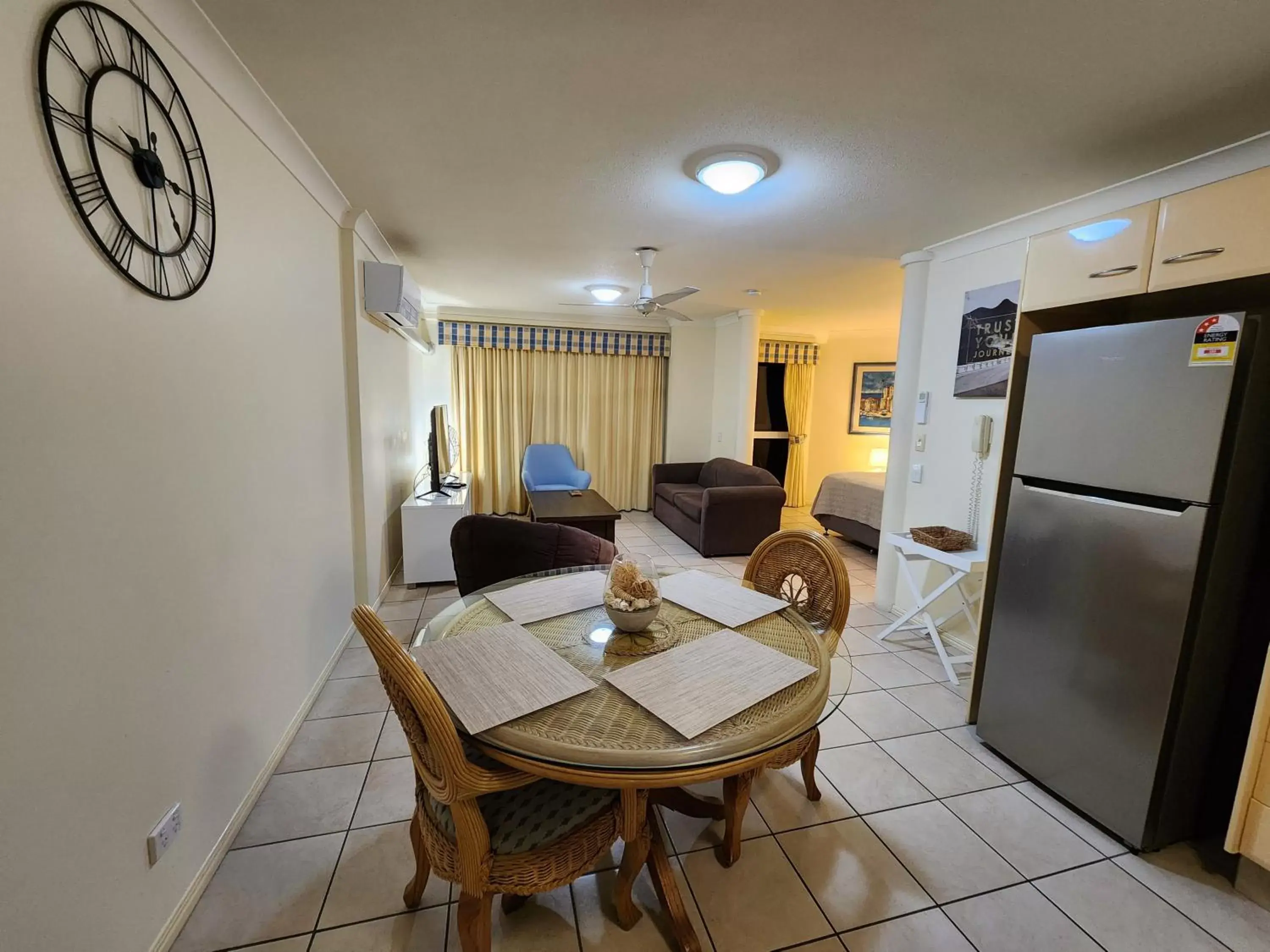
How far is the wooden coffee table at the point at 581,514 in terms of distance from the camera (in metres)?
3.92

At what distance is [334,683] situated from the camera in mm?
2422

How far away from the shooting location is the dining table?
971mm

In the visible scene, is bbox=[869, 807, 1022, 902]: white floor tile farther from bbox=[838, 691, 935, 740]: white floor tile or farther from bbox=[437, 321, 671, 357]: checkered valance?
bbox=[437, 321, 671, 357]: checkered valance

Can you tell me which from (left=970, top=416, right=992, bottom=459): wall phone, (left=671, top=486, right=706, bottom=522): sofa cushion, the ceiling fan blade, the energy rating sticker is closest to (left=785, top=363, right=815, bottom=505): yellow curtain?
(left=671, top=486, right=706, bottom=522): sofa cushion

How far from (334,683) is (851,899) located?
2.31m

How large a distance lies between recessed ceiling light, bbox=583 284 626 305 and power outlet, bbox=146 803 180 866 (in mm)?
3847

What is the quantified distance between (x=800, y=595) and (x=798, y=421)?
5263mm

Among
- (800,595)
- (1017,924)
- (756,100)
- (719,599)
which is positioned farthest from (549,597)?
(756,100)

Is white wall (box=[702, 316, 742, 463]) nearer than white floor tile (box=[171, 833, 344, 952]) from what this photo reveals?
No

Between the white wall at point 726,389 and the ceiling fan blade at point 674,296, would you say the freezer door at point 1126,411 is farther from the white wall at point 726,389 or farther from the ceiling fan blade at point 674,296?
the white wall at point 726,389

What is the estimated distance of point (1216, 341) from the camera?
1413 millimetres

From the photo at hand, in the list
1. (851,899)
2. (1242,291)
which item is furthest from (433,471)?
(1242,291)

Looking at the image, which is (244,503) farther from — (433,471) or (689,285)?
(689,285)

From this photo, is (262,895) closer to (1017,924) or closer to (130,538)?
(130,538)
